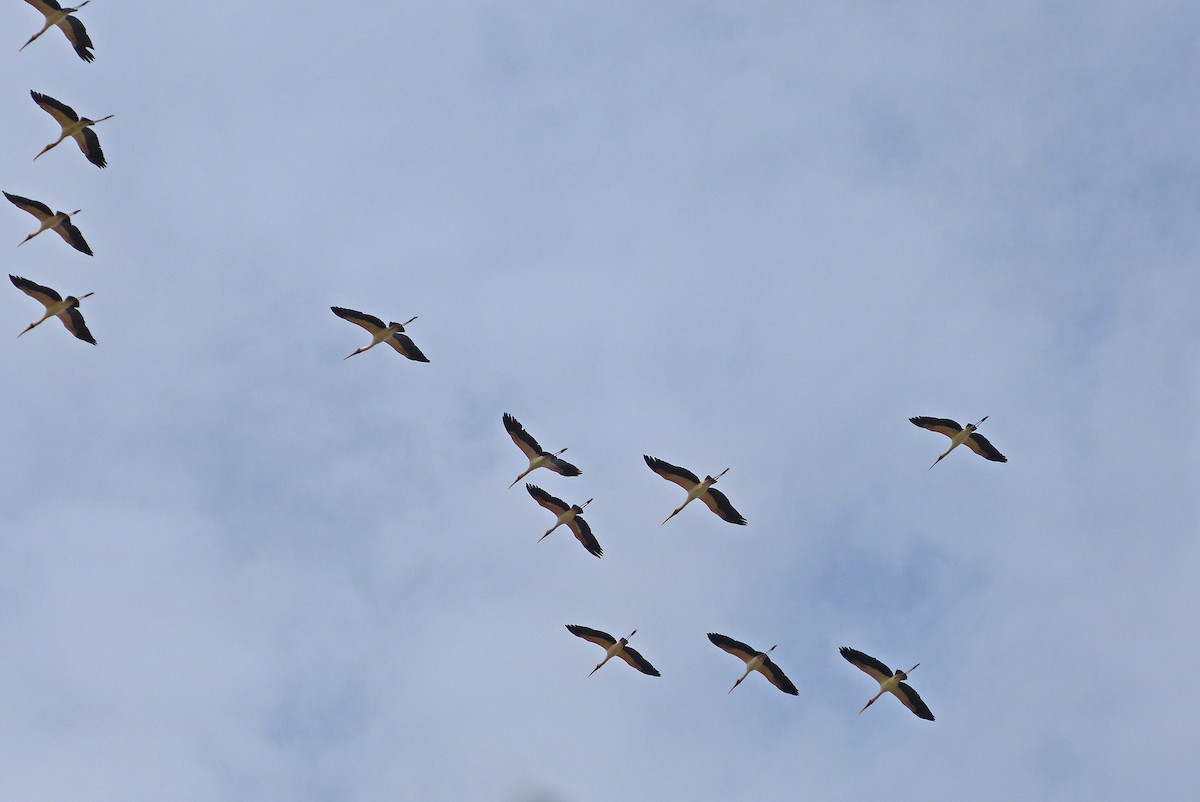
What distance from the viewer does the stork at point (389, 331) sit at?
6047 centimetres

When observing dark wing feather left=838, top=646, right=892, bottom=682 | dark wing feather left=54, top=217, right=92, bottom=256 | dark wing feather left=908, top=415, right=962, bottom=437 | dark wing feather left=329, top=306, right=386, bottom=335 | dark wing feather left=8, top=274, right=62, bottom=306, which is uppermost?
dark wing feather left=908, top=415, right=962, bottom=437

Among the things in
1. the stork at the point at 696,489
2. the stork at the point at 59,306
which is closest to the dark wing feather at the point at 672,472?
the stork at the point at 696,489

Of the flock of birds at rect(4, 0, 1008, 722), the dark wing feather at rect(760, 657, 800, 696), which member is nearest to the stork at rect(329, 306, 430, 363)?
the flock of birds at rect(4, 0, 1008, 722)

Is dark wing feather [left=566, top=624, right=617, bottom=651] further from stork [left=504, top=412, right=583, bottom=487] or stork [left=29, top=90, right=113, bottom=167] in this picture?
stork [left=29, top=90, right=113, bottom=167]

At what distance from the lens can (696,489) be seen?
60156mm

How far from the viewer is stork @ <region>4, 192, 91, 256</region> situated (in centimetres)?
5856

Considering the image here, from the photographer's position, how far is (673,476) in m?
60.3

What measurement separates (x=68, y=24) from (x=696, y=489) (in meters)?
24.3

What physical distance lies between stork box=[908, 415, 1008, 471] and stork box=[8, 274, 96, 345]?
2703cm

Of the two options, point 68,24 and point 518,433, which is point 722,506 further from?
point 68,24

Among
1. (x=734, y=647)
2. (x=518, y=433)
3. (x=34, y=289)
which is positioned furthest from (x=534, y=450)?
(x=34, y=289)

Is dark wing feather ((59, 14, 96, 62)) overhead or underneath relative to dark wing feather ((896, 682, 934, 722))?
underneath

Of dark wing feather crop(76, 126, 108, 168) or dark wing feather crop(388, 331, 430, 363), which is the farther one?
dark wing feather crop(388, 331, 430, 363)

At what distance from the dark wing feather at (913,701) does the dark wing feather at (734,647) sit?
16.5 ft
